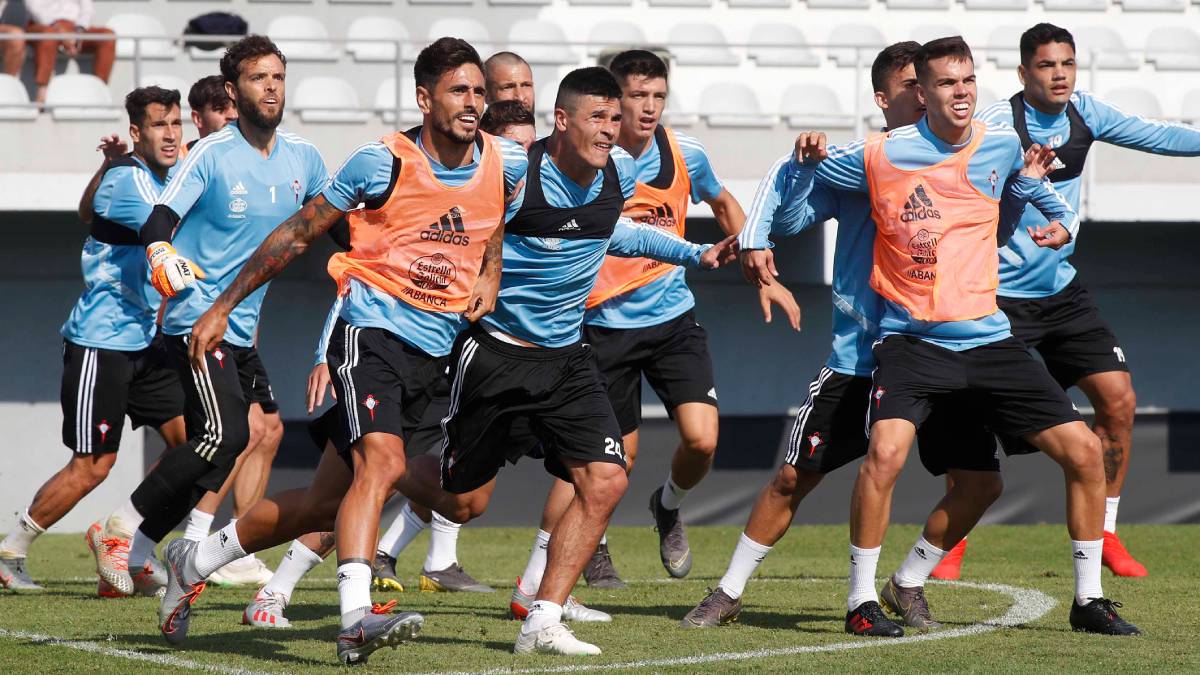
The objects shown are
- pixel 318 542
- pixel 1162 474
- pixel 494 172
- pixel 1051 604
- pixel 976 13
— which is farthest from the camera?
pixel 976 13

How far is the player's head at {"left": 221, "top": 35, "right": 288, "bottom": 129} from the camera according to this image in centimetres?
687

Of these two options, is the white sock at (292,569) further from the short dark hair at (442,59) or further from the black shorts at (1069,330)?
the black shorts at (1069,330)

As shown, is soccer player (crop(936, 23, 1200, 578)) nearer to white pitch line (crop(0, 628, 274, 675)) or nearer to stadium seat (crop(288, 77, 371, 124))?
white pitch line (crop(0, 628, 274, 675))

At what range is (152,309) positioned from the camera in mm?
8211

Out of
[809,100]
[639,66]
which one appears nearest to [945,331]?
[639,66]

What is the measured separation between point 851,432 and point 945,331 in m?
0.61

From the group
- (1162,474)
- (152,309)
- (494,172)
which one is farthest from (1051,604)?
(1162,474)

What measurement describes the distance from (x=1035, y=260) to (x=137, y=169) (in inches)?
183

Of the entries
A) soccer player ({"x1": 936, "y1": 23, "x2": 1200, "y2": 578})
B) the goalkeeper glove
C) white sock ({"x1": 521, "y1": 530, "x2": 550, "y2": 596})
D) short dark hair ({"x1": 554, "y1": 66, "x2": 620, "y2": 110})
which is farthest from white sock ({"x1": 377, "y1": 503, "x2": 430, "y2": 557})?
short dark hair ({"x1": 554, "y1": 66, "x2": 620, "y2": 110})

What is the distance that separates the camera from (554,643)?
210 inches

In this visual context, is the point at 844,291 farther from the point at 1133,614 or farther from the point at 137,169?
the point at 137,169

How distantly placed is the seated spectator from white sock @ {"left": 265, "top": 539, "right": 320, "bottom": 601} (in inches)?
342

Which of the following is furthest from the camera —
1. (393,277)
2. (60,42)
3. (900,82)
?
(60,42)

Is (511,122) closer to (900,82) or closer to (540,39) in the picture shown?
(900,82)
